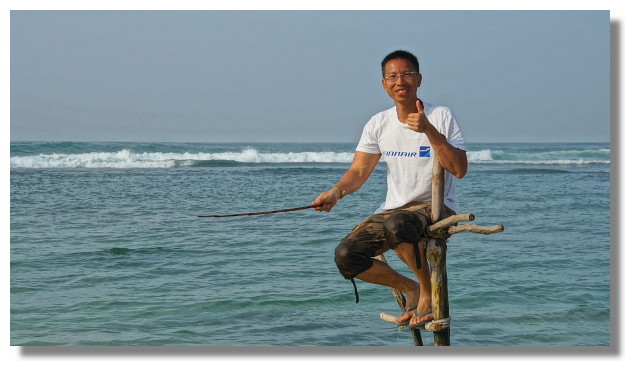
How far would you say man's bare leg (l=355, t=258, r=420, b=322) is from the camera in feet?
13.2

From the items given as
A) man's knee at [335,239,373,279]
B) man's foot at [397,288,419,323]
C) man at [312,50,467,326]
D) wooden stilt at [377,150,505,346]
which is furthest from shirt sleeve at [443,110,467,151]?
man's foot at [397,288,419,323]

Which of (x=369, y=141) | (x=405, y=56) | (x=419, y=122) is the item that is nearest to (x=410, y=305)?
(x=369, y=141)

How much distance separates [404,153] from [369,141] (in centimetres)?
23

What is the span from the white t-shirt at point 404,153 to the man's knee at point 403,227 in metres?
0.15

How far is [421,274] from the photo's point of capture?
4035 millimetres

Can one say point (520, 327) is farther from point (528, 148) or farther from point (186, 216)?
point (528, 148)

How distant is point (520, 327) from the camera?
6.75m

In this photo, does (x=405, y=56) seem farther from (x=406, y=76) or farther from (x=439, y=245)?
(x=439, y=245)

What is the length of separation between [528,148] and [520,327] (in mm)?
24497

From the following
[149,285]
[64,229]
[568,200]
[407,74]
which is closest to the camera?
[407,74]

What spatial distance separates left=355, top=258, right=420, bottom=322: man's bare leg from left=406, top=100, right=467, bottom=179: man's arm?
0.63 m

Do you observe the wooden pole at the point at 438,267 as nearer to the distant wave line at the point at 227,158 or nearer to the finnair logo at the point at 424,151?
the finnair logo at the point at 424,151

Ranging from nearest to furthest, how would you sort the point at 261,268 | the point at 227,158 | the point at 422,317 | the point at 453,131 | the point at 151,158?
the point at 453,131, the point at 422,317, the point at 261,268, the point at 151,158, the point at 227,158
